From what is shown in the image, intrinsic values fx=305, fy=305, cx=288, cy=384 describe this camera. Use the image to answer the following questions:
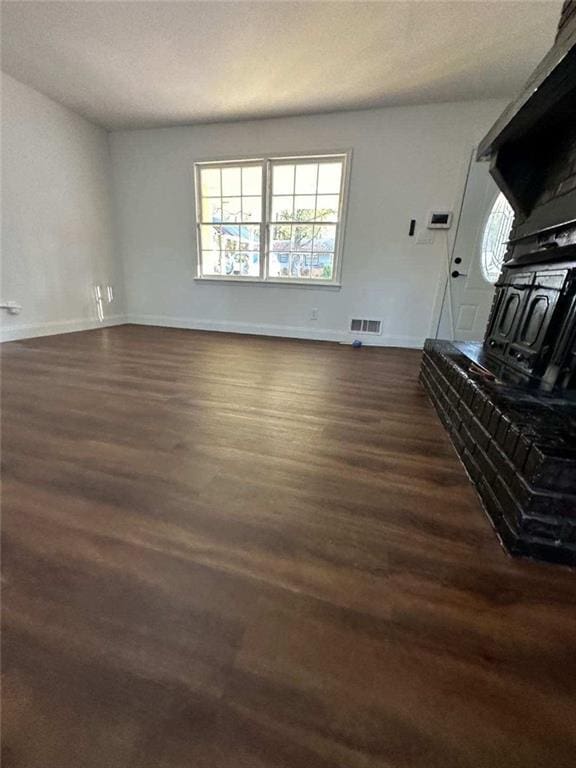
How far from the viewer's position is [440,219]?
342 cm

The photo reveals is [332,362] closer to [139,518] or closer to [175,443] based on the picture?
[175,443]

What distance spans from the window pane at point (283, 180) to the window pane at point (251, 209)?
0.82ft

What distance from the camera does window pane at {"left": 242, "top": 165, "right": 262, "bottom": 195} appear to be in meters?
3.83

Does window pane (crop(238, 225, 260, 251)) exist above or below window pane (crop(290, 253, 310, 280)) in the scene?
above

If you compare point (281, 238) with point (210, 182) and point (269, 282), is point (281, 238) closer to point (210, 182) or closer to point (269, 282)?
point (269, 282)

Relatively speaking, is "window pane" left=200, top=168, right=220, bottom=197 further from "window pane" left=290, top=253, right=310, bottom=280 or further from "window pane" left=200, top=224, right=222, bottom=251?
"window pane" left=290, top=253, right=310, bottom=280

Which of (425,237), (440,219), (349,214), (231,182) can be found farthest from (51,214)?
(440,219)

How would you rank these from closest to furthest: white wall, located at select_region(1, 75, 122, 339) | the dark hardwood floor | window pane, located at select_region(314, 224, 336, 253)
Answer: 1. the dark hardwood floor
2. white wall, located at select_region(1, 75, 122, 339)
3. window pane, located at select_region(314, 224, 336, 253)

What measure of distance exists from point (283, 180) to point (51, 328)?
3.38m

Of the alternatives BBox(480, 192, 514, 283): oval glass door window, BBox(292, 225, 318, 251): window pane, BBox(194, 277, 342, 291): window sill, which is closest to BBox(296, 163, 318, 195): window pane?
BBox(292, 225, 318, 251): window pane

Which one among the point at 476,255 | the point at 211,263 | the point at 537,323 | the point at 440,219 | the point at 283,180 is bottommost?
the point at 537,323

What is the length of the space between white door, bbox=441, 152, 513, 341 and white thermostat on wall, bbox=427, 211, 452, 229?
13 cm

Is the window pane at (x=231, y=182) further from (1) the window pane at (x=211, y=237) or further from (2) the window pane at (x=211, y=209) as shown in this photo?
(1) the window pane at (x=211, y=237)

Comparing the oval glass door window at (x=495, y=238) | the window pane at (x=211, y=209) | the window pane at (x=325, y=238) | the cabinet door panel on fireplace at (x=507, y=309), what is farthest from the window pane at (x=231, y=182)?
the cabinet door panel on fireplace at (x=507, y=309)
